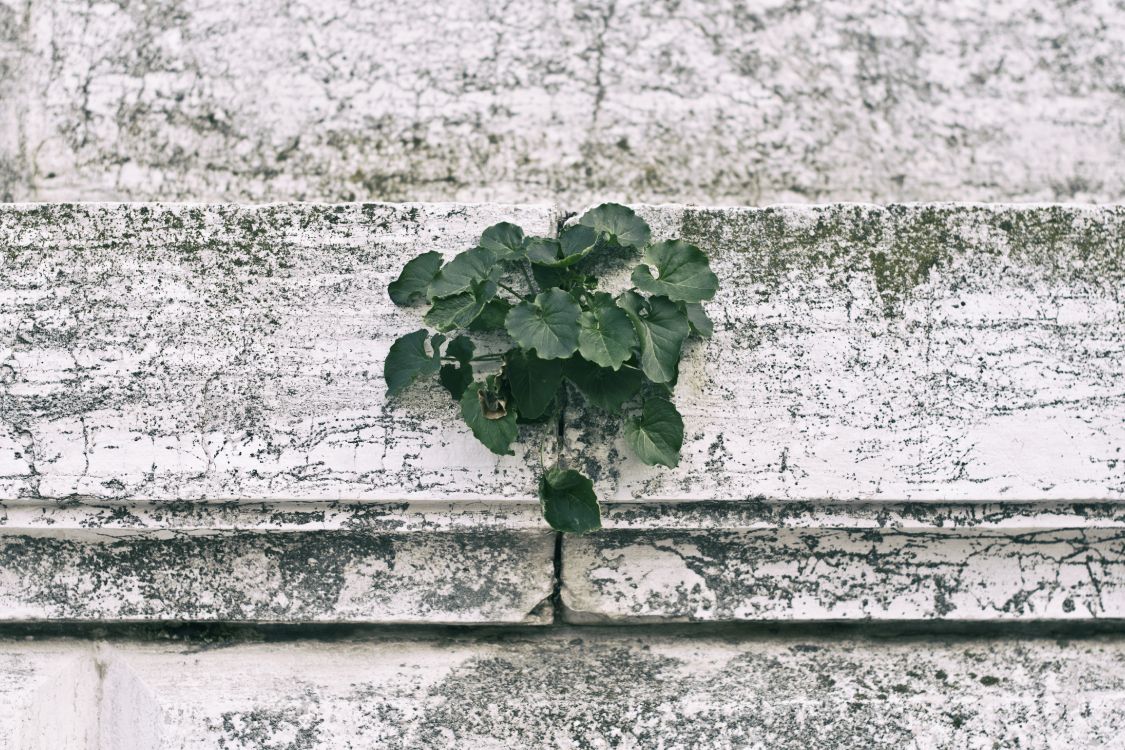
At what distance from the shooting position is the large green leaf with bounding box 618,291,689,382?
992 mm

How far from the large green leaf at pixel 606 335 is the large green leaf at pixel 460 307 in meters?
0.13

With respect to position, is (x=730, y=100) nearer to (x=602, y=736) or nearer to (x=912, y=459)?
(x=912, y=459)

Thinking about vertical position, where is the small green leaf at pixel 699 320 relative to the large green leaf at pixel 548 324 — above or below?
above

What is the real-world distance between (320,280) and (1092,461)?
1.14m

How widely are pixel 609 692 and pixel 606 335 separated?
0.57 metres

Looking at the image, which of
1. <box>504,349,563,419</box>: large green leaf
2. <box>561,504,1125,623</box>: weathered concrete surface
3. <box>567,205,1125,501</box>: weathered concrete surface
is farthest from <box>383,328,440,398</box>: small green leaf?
<box>561,504,1125,623</box>: weathered concrete surface

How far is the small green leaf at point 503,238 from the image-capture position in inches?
41.6

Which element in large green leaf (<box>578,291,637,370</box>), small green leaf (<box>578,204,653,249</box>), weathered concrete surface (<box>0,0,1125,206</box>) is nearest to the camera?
large green leaf (<box>578,291,637,370</box>)

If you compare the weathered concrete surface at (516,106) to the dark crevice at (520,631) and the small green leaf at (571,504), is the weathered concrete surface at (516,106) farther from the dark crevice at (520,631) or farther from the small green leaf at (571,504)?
the dark crevice at (520,631)

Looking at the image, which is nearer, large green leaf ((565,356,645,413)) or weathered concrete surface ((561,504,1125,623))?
large green leaf ((565,356,645,413))

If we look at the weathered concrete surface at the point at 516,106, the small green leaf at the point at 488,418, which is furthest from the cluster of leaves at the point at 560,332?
the weathered concrete surface at the point at 516,106

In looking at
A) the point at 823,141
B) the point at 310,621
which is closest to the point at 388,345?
the point at 310,621

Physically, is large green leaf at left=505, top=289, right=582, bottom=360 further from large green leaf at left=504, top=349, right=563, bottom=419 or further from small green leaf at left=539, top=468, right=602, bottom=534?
small green leaf at left=539, top=468, right=602, bottom=534

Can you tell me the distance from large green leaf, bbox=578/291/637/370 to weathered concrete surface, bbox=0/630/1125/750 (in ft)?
1.62
